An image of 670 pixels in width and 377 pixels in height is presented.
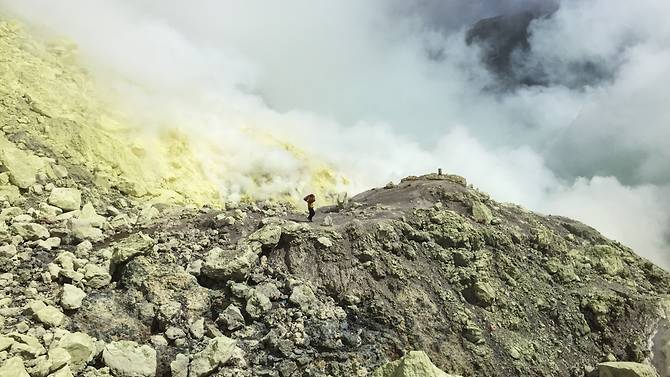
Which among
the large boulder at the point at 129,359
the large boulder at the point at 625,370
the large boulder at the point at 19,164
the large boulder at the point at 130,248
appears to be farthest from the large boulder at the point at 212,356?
the large boulder at the point at 625,370

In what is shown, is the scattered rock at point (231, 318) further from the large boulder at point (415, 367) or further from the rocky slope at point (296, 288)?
the large boulder at point (415, 367)

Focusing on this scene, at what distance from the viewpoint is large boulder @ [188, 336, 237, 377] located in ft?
28.1

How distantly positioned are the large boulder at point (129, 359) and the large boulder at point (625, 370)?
975 cm

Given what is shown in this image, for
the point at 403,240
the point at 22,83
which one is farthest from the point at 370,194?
the point at 22,83

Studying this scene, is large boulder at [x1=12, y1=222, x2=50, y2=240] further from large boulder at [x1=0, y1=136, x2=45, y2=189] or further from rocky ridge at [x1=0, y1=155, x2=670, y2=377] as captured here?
large boulder at [x1=0, y1=136, x2=45, y2=189]

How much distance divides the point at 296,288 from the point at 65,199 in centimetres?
727

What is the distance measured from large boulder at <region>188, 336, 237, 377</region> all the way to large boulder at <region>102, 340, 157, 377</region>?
734mm

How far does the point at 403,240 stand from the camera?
13.2 m

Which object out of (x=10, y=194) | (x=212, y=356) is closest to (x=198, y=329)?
(x=212, y=356)

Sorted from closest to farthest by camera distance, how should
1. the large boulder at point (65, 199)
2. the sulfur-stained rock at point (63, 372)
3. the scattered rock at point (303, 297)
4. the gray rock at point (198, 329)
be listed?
1. the sulfur-stained rock at point (63, 372)
2. the gray rock at point (198, 329)
3. the scattered rock at point (303, 297)
4. the large boulder at point (65, 199)

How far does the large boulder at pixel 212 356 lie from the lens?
8.58 meters

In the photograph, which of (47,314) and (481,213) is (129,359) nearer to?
(47,314)

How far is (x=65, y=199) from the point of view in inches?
513

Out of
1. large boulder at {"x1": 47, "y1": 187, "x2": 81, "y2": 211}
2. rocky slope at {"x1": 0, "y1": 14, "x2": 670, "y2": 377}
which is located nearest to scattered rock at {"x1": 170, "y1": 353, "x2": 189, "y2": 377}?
rocky slope at {"x1": 0, "y1": 14, "x2": 670, "y2": 377}
